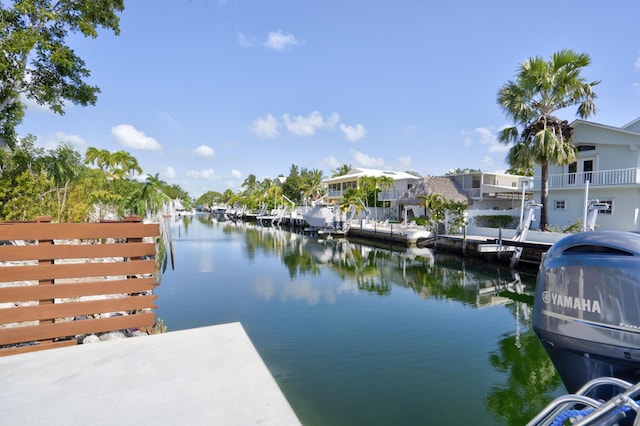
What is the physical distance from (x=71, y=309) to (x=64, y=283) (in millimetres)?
275

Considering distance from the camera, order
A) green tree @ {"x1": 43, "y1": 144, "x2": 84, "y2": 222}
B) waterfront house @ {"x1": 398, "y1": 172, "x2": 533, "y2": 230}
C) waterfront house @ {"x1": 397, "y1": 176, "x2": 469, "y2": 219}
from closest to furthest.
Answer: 1. green tree @ {"x1": 43, "y1": 144, "x2": 84, "y2": 222}
2. waterfront house @ {"x1": 398, "y1": 172, "x2": 533, "y2": 230}
3. waterfront house @ {"x1": 397, "y1": 176, "x2": 469, "y2": 219}

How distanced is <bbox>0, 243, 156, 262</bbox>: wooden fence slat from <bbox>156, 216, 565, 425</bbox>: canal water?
304 cm

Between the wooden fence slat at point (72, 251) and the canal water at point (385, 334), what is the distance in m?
3.04

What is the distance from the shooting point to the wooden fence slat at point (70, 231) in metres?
3.24

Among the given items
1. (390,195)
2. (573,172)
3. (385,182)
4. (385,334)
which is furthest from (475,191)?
(385,334)

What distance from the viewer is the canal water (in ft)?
16.2

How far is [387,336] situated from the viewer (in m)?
7.71

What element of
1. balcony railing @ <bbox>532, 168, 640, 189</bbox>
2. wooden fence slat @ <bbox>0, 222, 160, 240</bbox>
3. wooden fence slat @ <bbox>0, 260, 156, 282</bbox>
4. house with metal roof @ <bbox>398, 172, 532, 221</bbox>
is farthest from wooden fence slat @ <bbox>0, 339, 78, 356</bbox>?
house with metal roof @ <bbox>398, 172, 532, 221</bbox>

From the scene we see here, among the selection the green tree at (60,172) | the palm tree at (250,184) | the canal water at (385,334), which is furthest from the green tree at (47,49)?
the palm tree at (250,184)

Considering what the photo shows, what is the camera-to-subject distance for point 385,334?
786 centimetres

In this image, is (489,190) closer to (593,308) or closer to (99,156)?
(593,308)

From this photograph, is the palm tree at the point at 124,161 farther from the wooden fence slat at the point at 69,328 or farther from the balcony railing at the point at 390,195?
the wooden fence slat at the point at 69,328

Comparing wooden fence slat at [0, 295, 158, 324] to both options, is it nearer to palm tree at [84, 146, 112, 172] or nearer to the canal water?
the canal water

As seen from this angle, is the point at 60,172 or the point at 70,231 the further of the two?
the point at 60,172
